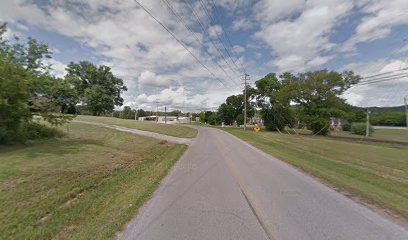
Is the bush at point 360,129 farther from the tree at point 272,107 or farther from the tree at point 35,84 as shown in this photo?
the tree at point 35,84

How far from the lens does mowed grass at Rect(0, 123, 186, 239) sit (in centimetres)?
364

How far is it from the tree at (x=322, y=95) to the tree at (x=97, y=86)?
49563 mm

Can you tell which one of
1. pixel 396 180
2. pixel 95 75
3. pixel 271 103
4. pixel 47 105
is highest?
pixel 95 75

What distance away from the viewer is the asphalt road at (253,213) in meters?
3.58

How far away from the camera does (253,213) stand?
4387mm

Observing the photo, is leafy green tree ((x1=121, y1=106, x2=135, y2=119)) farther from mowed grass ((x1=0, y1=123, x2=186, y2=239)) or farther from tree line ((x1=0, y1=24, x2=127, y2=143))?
mowed grass ((x1=0, y1=123, x2=186, y2=239))

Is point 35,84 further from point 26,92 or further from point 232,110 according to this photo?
point 232,110

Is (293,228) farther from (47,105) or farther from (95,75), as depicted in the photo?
(95,75)

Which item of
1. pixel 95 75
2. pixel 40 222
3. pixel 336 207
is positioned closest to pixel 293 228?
pixel 336 207

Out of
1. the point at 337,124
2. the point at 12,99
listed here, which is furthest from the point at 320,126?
the point at 12,99

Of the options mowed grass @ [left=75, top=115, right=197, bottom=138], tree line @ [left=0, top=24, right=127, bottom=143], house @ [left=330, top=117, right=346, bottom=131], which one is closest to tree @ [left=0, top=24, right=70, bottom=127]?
tree line @ [left=0, top=24, right=127, bottom=143]

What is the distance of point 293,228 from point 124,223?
3039 millimetres

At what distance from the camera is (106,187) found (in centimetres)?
609

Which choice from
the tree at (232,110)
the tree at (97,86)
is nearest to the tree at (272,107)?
the tree at (232,110)
